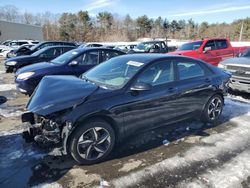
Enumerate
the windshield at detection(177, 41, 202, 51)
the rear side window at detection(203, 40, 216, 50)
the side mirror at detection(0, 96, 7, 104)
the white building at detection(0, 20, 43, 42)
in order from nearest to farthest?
the side mirror at detection(0, 96, 7, 104)
the rear side window at detection(203, 40, 216, 50)
the windshield at detection(177, 41, 202, 51)
the white building at detection(0, 20, 43, 42)

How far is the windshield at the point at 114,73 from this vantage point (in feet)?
13.5

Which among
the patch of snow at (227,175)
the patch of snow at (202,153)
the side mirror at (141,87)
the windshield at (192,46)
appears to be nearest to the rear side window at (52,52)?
the windshield at (192,46)

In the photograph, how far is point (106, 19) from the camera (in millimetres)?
66188

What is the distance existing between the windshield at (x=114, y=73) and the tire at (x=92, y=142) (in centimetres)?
70

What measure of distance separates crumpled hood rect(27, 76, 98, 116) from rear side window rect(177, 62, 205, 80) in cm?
178

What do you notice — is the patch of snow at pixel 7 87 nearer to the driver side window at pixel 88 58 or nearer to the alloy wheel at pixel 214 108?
the driver side window at pixel 88 58

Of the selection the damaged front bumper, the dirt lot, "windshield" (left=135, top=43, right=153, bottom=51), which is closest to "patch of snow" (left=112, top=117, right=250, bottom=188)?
the dirt lot

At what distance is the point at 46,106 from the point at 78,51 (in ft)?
14.9

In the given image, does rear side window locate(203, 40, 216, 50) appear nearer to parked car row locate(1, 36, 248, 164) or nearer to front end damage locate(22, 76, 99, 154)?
parked car row locate(1, 36, 248, 164)

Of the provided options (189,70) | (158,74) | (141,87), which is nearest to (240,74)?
(189,70)

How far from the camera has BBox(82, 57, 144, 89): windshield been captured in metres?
4.12

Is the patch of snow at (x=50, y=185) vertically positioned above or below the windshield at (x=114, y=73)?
below

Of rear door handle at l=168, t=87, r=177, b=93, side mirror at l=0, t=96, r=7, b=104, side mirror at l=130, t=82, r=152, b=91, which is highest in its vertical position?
side mirror at l=130, t=82, r=152, b=91

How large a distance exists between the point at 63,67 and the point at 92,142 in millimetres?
4207
